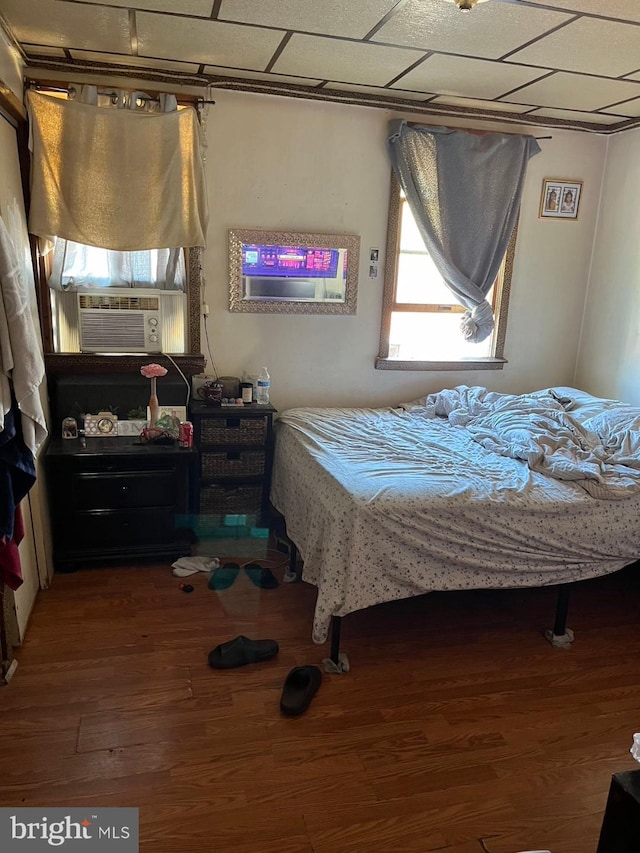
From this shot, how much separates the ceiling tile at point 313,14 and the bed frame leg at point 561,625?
8.05 ft

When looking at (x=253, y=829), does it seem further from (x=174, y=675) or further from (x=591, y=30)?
(x=591, y=30)

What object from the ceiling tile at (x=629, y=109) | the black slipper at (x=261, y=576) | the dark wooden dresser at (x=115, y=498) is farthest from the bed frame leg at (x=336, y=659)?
the ceiling tile at (x=629, y=109)

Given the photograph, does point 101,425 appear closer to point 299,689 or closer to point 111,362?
point 111,362

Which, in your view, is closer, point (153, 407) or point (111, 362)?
point (153, 407)

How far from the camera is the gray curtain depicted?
376 centimetres

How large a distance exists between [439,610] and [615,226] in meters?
2.78

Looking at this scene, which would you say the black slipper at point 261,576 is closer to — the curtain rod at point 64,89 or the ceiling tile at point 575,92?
the curtain rod at point 64,89

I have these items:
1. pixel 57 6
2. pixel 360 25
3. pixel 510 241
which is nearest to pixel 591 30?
pixel 360 25

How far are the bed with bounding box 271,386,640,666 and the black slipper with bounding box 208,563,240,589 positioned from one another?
35 cm

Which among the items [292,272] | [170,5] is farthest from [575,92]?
[170,5]

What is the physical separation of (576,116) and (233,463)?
9.64 feet

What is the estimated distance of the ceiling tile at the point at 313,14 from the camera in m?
2.36

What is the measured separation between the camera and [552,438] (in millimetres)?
3045

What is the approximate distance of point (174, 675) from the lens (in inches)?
94.1
